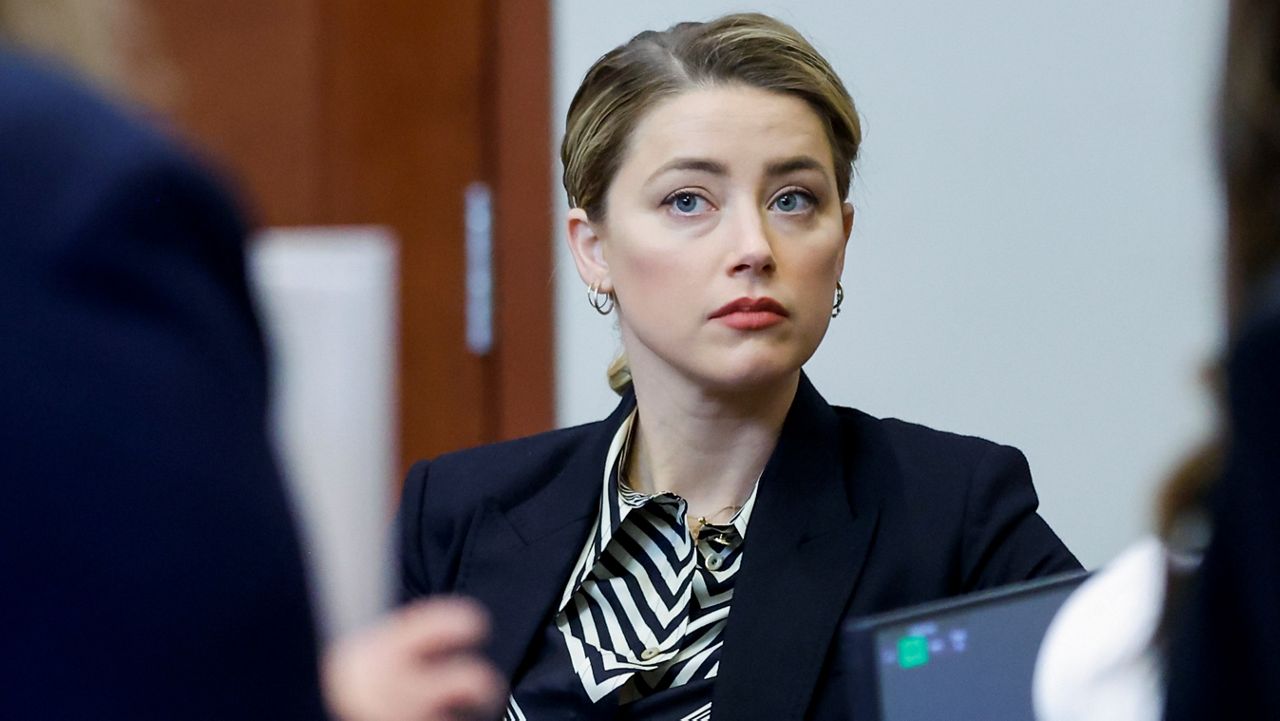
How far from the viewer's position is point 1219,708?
1.73 feet

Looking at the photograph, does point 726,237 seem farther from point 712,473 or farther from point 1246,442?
point 1246,442

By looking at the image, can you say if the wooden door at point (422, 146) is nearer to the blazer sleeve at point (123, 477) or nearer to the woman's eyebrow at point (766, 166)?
the woman's eyebrow at point (766, 166)

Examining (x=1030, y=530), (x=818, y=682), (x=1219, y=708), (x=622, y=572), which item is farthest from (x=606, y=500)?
(x=1219, y=708)

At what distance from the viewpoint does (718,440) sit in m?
1.59

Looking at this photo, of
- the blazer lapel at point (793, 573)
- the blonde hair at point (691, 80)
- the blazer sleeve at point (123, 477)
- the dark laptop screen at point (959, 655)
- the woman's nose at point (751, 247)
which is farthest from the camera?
the blonde hair at point (691, 80)

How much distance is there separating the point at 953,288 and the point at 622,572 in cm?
119

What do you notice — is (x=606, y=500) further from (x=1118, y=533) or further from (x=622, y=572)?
(x=1118, y=533)

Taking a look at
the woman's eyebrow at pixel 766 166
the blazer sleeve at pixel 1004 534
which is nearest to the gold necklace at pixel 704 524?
the blazer sleeve at pixel 1004 534

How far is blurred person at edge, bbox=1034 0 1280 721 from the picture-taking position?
0.49 metres

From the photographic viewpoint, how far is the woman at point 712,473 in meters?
1.46

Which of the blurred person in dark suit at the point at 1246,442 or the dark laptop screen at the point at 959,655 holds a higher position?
the blurred person in dark suit at the point at 1246,442

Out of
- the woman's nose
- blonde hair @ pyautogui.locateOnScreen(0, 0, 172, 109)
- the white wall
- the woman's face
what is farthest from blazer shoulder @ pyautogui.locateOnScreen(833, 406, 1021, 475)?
blonde hair @ pyautogui.locateOnScreen(0, 0, 172, 109)

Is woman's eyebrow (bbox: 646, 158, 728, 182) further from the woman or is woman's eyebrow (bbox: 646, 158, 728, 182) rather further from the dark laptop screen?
the dark laptop screen

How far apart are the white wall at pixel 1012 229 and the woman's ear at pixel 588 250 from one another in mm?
849
